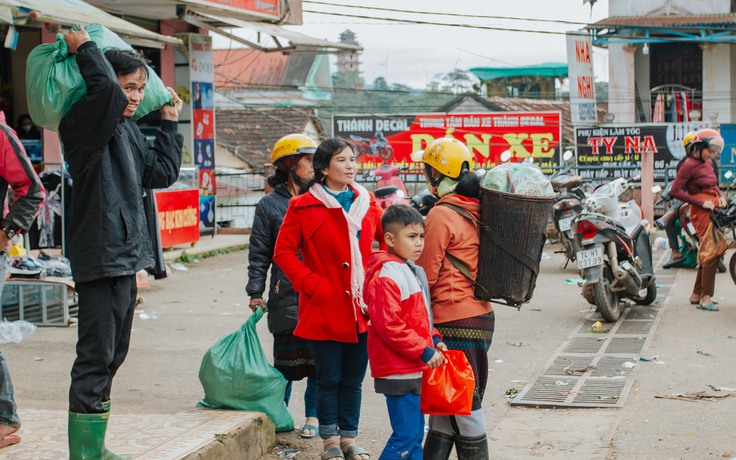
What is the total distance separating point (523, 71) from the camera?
44625mm

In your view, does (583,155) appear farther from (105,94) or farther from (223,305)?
(105,94)

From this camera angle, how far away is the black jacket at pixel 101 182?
4059mm

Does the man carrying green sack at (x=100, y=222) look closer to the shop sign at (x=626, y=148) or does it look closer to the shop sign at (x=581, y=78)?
the shop sign at (x=626, y=148)

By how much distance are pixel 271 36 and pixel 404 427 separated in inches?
520

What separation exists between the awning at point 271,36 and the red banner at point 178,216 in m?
3.01

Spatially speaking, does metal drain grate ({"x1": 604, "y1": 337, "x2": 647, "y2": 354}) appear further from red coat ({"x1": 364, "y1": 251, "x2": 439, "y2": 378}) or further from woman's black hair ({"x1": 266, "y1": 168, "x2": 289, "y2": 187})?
red coat ({"x1": 364, "y1": 251, "x2": 439, "y2": 378})

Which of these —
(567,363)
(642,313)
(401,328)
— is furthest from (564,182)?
(401,328)

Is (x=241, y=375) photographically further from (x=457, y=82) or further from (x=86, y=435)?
(x=457, y=82)

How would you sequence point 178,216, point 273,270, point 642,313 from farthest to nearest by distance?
point 178,216 < point 642,313 < point 273,270

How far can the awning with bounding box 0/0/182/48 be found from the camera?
9000mm

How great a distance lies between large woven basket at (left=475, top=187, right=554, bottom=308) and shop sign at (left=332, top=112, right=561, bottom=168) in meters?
16.0

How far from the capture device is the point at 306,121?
35.6 m

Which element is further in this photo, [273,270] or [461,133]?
[461,133]

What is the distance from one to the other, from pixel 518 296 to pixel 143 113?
1.96m
